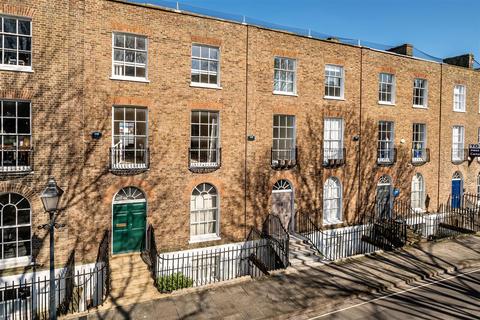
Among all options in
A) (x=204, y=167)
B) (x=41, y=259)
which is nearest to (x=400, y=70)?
(x=204, y=167)

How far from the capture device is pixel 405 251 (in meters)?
15.0

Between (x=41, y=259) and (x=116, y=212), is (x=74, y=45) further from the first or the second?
(x=41, y=259)

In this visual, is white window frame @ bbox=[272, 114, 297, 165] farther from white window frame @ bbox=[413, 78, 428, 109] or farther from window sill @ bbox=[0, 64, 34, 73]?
window sill @ bbox=[0, 64, 34, 73]

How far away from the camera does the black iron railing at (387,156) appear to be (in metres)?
18.5

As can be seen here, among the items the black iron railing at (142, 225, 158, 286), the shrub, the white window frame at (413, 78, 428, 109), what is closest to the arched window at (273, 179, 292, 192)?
the shrub

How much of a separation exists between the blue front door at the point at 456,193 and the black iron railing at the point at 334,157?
10204mm

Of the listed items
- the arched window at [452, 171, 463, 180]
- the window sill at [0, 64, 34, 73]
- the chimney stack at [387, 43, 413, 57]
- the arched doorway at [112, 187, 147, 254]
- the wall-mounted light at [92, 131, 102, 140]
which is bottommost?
the arched doorway at [112, 187, 147, 254]

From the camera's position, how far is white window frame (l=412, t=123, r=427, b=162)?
65.8 ft

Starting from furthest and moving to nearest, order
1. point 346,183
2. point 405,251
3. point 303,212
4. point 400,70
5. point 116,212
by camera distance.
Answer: point 400,70 < point 346,183 < point 303,212 < point 405,251 < point 116,212

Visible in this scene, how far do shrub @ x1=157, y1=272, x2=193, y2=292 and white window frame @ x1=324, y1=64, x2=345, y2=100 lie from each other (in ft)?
35.2

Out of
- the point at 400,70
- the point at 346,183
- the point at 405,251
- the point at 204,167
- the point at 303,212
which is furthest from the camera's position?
the point at 400,70

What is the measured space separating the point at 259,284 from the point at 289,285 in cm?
105

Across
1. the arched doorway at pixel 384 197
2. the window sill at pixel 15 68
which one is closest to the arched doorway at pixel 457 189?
the arched doorway at pixel 384 197

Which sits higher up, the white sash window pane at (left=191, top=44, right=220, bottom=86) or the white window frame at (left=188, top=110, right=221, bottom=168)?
the white sash window pane at (left=191, top=44, right=220, bottom=86)
